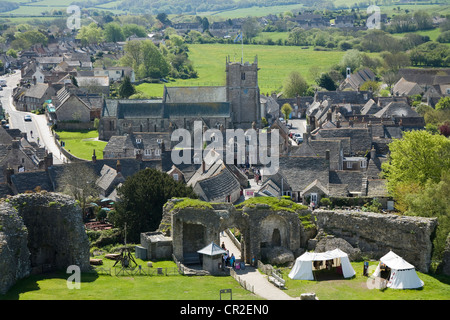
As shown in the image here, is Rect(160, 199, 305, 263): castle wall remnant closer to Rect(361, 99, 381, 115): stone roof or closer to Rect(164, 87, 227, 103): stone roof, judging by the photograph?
Rect(164, 87, 227, 103): stone roof

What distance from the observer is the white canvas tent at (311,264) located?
42.1m

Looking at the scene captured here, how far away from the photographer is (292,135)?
356 ft

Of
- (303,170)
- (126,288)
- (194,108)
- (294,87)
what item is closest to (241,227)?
(126,288)

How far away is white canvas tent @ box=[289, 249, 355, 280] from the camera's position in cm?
4206

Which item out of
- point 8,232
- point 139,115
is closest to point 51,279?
point 8,232

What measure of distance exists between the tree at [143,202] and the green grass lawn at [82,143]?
39.5 metres

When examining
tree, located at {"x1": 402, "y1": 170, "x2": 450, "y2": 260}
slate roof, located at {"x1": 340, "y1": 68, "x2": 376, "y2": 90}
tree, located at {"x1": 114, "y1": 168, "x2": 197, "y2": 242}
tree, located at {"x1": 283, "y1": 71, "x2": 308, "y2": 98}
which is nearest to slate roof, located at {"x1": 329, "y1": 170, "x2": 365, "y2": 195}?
tree, located at {"x1": 402, "y1": 170, "x2": 450, "y2": 260}

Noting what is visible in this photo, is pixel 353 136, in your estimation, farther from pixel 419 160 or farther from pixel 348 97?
pixel 348 97

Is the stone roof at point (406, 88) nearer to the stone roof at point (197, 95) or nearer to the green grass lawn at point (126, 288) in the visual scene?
the stone roof at point (197, 95)

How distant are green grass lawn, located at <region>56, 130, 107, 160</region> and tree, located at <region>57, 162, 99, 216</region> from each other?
24133mm

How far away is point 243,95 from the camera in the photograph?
111 m

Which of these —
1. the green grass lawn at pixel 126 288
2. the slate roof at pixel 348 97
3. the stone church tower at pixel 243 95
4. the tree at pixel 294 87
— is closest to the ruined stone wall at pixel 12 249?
the green grass lawn at pixel 126 288
